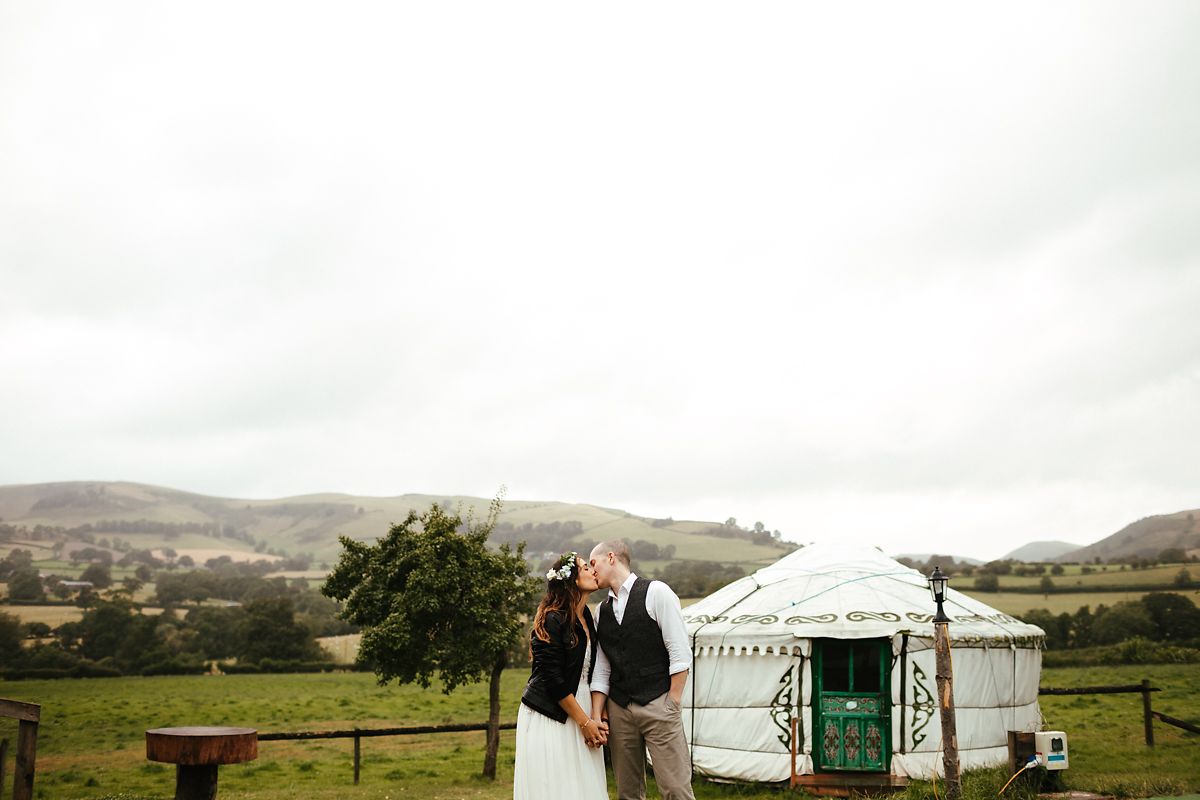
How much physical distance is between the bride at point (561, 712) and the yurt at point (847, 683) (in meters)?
6.02

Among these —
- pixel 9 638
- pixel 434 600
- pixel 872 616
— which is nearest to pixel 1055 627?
pixel 872 616

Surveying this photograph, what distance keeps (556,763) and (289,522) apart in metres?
119

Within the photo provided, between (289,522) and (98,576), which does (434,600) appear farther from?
(289,522)

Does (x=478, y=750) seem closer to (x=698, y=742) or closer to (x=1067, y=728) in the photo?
(x=698, y=742)

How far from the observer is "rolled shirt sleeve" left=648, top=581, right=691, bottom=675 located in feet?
13.7

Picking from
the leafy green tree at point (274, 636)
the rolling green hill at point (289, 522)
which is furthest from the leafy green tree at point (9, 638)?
the rolling green hill at point (289, 522)

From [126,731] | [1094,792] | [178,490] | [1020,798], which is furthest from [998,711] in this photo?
[178,490]

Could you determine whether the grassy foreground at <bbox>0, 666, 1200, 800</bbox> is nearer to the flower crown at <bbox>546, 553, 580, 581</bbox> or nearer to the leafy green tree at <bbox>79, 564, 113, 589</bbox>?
the flower crown at <bbox>546, 553, 580, 581</bbox>

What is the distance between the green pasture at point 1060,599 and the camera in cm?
2889

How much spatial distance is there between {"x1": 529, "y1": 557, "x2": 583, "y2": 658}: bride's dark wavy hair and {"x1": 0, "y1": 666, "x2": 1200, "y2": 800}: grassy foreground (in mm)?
5118

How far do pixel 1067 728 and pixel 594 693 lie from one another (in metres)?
13.9

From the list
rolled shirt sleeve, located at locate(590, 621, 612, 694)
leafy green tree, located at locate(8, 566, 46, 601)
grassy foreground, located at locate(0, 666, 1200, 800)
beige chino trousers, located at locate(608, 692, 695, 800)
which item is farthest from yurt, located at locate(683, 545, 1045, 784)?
leafy green tree, located at locate(8, 566, 46, 601)

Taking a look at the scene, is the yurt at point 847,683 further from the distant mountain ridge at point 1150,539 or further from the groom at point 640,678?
the distant mountain ridge at point 1150,539

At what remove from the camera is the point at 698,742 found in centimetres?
1008
